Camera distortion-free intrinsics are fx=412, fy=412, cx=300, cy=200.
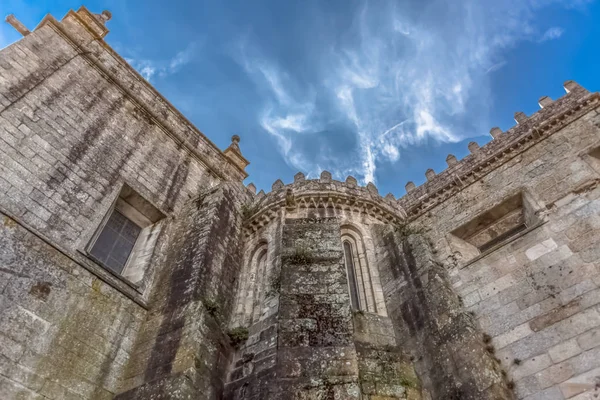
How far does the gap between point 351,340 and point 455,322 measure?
2195 mm

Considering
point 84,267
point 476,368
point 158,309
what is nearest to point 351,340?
point 476,368

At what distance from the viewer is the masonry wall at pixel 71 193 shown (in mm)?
5941

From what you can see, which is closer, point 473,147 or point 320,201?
point 320,201

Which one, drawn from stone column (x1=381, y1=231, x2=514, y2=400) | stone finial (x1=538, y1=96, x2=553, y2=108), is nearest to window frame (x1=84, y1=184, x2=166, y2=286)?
stone column (x1=381, y1=231, x2=514, y2=400)

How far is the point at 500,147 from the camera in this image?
10406mm

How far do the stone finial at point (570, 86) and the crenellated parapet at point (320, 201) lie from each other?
5.20 m

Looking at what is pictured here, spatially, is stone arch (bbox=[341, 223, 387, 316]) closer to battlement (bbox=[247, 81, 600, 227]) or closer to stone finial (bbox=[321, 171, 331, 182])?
battlement (bbox=[247, 81, 600, 227])

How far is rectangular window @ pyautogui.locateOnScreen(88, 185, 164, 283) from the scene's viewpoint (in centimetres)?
827

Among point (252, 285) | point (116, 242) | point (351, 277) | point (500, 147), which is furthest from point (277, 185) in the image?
point (500, 147)

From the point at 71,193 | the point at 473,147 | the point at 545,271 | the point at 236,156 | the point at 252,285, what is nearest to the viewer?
the point at 545,271

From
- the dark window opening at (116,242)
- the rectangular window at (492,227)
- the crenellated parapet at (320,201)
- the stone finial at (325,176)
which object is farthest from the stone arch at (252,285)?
the rectangular window at (492,227)

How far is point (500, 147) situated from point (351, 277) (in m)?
5.20

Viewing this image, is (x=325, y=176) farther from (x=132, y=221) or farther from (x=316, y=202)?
(x=132, y=221)

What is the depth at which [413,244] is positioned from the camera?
884cm
